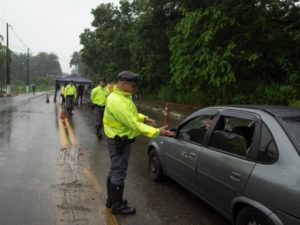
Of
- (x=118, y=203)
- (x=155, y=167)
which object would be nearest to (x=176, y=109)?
(x=155, y=167)

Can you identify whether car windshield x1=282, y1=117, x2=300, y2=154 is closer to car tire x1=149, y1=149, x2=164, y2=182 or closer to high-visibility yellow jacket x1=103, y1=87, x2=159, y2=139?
high-visibility yellow jacket x1=103, y1=87, x2=159, y2=139

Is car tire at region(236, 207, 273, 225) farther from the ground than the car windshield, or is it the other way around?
the car windshield

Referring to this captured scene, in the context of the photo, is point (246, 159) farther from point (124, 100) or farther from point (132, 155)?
point (132, 155)

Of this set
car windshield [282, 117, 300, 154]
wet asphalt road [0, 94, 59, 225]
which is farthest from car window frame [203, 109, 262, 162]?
wet asphalt road [0, 94, 59, 225]

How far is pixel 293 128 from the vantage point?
3.92 m

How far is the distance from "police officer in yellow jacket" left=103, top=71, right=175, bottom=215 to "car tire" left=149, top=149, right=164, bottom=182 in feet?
4.62

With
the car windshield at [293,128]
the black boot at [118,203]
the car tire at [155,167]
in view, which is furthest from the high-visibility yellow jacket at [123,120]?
the car tire at [155,167]

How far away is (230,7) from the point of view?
43.2ft

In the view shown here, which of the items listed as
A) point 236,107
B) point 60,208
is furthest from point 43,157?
point 236,107

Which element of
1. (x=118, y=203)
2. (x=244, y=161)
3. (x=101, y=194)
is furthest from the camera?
(x=101, y=194)

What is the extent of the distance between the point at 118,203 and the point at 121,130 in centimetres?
95

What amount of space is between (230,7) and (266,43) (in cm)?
201

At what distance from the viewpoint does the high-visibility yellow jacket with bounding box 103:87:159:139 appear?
15.5 feet

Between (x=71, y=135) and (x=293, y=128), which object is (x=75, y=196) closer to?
(x=293, y=128)
